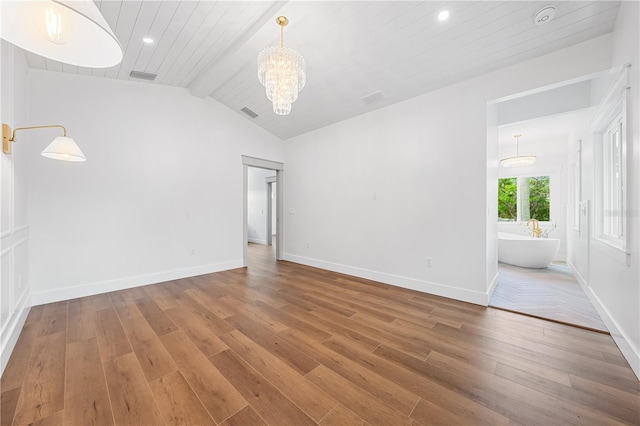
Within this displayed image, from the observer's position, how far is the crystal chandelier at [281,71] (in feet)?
8.14

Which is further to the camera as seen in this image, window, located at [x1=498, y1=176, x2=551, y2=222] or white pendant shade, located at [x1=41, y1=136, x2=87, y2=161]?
window, located at [x1=498, y1=176, x2=551, y2=222]

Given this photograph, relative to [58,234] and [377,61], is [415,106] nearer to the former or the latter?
[377,61]

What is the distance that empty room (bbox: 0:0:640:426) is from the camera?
159cm

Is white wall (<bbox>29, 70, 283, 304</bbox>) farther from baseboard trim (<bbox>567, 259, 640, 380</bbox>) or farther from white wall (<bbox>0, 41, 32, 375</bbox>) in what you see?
baseboard trim (<bbox>567, 259, 640, 380</bbox>)

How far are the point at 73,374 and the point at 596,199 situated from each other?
582 cm

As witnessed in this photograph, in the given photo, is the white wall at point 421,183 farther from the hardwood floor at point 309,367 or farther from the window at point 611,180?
the window at point 611,180

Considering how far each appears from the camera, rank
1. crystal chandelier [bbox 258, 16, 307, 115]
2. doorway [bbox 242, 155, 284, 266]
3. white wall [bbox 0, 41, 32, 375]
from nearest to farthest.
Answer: white wall [bbox 0, 41, 32, 375]
crystal chandelier [bbox 258, 16, 307, 115]
doorway [bbox 242, 155, 284, 266]

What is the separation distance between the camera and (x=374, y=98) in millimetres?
3869

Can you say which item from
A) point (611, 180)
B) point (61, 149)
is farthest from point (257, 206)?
point (611, 180)

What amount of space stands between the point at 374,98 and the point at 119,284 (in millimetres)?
4910

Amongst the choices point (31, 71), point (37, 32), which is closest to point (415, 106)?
point (37, 32)

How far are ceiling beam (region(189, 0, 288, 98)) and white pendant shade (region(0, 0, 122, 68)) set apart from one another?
6.62ft

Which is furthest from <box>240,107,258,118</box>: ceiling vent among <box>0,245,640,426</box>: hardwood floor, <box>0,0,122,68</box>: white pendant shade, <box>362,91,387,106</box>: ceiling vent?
<box>0,0,122,68</box>: white pendant shade

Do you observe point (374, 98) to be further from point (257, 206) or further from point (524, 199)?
point (257, 206)
